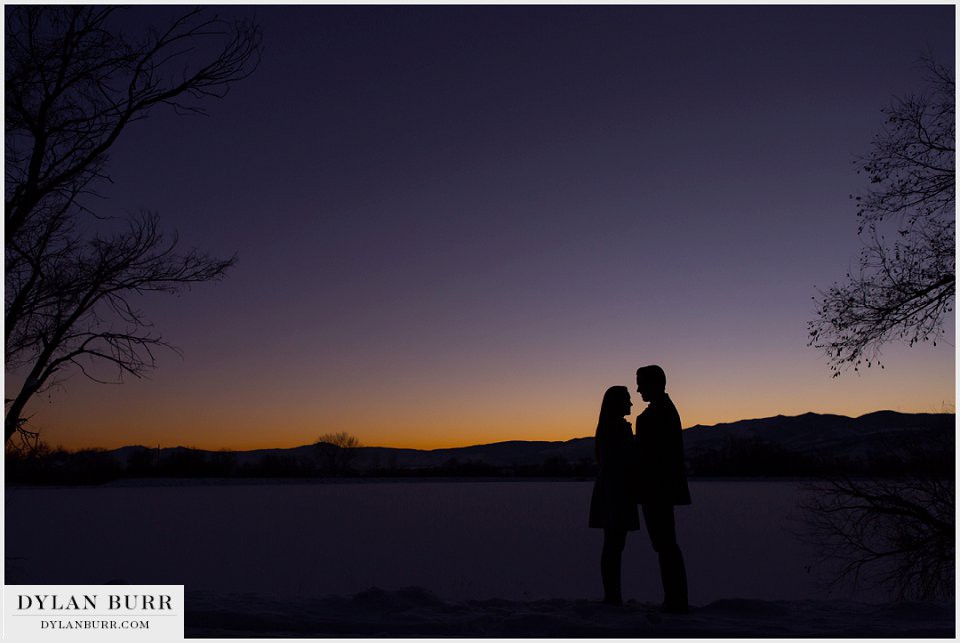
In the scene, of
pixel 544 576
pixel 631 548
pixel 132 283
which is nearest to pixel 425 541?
pixel 631 548

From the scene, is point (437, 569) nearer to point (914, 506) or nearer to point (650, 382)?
point (914, 506)

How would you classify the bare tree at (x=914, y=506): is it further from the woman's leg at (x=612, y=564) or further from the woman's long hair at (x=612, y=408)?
the woman's long hair at (x=612, y=408)

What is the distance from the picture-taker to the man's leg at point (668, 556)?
586 cm

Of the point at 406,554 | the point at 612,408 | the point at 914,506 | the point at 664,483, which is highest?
the point at 612,408

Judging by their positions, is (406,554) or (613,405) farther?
(406,554)

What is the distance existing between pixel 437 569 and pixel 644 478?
57.8ft

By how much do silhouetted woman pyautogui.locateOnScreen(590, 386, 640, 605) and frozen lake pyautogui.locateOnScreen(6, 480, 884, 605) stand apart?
3179 millimetres

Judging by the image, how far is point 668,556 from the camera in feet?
19.5

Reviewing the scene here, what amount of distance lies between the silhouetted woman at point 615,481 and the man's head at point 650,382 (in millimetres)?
Result: 189

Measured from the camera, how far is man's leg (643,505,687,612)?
5.86 meters

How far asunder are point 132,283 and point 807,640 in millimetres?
8038

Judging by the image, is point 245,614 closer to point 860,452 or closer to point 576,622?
point 576,622

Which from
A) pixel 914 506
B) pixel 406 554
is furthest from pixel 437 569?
pixel 914 506

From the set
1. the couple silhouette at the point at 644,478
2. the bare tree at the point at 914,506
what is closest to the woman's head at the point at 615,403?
the couple silhouette at the point at 644,478
